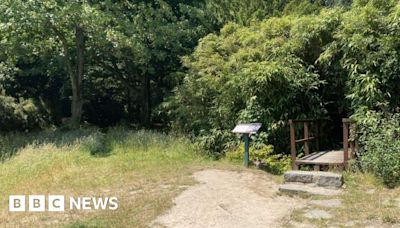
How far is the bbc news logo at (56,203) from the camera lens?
5.65 meters

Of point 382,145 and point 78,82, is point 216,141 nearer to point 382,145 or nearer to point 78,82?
point 382,145

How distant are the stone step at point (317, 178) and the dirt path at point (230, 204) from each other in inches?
12.7

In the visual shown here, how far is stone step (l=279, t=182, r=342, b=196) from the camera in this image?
602cm

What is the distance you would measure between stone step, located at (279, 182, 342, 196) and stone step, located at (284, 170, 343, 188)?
85 mm

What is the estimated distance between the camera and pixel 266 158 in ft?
28.0

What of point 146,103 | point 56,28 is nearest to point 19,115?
point 56,28

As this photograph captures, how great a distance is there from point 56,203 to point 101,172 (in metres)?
2.04

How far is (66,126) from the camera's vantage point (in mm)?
13602

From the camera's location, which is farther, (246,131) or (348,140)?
(246,131)

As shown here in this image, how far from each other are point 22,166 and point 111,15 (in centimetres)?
586

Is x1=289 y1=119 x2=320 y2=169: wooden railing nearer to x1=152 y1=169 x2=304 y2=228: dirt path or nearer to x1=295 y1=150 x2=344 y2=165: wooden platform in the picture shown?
x1=295 y1=150 x2=344 y2=165: wooden platform

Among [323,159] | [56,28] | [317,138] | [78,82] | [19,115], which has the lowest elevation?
[323,159]

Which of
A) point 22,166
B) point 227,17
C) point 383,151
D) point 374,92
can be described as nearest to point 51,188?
point 22,166

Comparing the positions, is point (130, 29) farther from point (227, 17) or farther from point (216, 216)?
point (216, 216)
